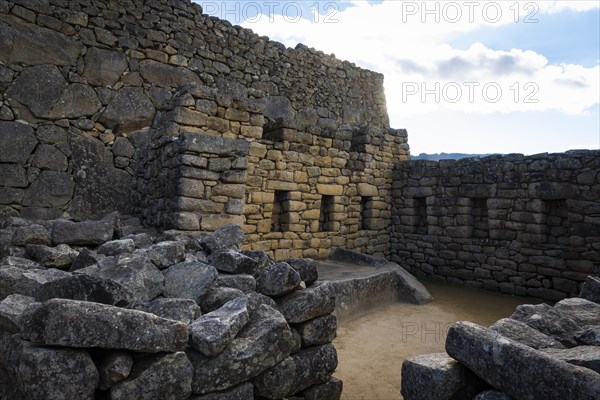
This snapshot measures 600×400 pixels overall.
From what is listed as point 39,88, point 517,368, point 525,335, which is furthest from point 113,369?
point 39,88

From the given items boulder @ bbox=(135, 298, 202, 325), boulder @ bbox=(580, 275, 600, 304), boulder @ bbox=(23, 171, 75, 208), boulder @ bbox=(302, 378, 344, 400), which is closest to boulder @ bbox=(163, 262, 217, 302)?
boulder @ bbox=(135, 298, 202, 325)

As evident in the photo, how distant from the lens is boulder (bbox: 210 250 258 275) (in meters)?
3.43

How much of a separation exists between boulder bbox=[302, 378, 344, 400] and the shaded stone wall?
360 centimetres

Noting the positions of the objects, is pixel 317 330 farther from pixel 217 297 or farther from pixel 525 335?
pixel 525 335

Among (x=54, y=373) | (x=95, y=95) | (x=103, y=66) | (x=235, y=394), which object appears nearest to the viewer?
(x=54, y=373)

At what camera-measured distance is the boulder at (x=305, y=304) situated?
3223mm

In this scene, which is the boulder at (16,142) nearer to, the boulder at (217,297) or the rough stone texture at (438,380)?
the boulder at (217,297)

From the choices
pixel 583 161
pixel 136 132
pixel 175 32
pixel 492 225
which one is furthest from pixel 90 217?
pixel 583 161

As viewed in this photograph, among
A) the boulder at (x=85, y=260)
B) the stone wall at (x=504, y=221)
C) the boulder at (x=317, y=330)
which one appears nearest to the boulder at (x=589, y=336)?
the boulder at (x=317, y=330)

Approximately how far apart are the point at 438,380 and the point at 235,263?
6.33 feet

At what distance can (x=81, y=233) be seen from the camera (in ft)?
12.5

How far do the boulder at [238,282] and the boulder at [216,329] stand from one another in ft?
1.49

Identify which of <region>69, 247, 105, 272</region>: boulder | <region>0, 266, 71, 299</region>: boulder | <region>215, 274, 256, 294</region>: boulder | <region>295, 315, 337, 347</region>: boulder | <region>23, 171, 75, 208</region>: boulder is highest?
<region>23, 171, 75, 208</region>: boulder

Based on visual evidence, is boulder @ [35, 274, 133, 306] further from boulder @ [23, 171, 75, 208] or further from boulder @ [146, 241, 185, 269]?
boulder @ [23, 171, 75, 208]
